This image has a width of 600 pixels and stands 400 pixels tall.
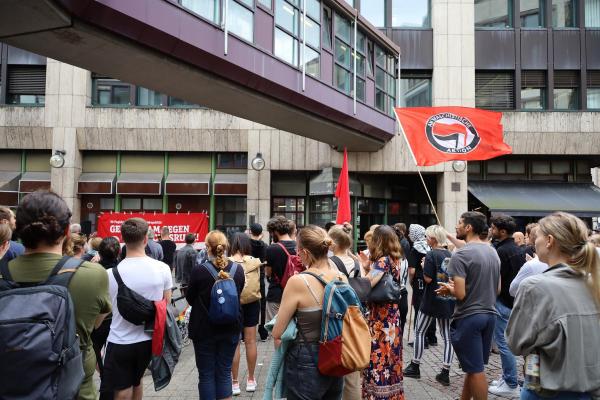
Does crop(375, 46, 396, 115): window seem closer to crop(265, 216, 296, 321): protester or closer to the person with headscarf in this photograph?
the person with headscarf

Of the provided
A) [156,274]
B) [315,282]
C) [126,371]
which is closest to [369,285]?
[315,282]

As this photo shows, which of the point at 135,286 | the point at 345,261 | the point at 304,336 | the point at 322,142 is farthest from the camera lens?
the point at 322,142

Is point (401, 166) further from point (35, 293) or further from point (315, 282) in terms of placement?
point (35, 293)

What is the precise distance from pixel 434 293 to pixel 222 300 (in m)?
3.19

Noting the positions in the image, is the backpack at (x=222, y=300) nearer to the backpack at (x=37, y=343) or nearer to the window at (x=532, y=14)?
the backpack at (x=37, y=343)

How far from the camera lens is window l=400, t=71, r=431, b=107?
17.9 metres

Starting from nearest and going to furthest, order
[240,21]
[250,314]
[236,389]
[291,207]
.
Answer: [236,389]
[250,314]
[240,21]
[291,207]

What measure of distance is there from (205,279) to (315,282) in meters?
1.51

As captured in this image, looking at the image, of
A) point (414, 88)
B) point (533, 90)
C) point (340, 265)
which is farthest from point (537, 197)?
point (340, 265)

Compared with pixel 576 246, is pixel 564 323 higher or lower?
lower

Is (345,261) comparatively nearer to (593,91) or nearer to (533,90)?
(533,90)

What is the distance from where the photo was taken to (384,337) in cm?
478

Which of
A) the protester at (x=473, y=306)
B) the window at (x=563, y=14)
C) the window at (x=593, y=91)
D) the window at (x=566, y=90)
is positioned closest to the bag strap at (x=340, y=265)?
the protester at (x=473, y=306)

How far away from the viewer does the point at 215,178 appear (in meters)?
17.9
